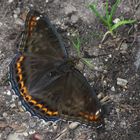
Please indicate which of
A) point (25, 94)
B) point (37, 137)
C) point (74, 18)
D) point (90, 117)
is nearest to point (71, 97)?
point (90, 117)

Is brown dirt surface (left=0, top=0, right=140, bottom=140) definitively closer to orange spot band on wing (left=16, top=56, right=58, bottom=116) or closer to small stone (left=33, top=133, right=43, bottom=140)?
small stone (left=33, top=133, right=43, bottom=140)

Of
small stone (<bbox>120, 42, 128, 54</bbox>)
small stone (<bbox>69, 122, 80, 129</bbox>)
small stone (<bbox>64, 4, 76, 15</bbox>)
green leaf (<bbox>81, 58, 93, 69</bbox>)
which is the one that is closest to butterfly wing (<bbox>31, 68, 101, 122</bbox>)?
small stone (<bbox>69, 122, 80, 129</bbox>)

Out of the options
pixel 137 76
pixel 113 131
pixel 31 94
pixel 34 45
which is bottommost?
pixel 113 131

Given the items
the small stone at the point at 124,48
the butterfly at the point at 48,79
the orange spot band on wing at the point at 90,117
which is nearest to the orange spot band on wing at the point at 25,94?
the butterfly at the point at 48,79

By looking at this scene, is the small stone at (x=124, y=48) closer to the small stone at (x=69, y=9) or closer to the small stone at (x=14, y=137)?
the small stone at (x=69, y=9)

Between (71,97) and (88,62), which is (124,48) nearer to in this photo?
(88,62)

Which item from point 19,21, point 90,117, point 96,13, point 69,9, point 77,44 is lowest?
point 90,117

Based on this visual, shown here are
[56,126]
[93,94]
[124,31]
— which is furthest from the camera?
[124,31]

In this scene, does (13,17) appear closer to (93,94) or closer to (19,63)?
(19,63)

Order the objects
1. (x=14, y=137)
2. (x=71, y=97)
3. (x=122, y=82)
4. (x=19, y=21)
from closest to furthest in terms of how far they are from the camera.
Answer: (x=71, y=97), (x=14, y=137), (x=122, y=82), (x=19, y=21)

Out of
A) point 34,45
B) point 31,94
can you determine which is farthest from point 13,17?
point 31,94
